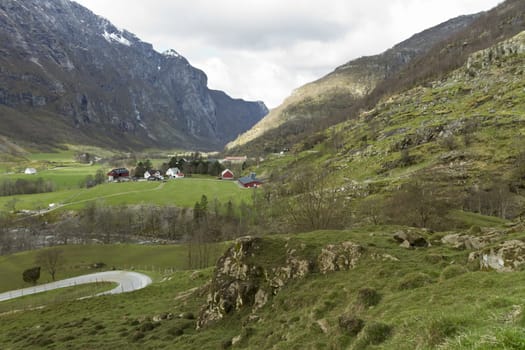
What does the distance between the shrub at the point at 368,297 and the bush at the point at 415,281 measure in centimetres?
178

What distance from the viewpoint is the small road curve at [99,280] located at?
75787 millimetres

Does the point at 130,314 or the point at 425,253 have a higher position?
the point at 425,253

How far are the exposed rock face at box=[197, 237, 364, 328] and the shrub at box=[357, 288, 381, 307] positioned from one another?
22.1ft

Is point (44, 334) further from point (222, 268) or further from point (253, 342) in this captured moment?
point (253, 342)

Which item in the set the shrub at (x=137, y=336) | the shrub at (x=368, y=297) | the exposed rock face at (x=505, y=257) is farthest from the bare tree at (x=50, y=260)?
the exposed rock face at (x=505, y=257)

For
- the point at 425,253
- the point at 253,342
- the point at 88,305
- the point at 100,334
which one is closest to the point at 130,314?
the point at 100,334

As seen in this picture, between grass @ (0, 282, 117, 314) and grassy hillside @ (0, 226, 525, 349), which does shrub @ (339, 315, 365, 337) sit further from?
grass @ (0, 282, 117, 314)

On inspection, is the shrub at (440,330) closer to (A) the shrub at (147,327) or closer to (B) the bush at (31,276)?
(A) the shrub at (147,327)

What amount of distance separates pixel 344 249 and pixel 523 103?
510ft

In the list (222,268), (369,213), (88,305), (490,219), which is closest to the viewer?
(222,268)

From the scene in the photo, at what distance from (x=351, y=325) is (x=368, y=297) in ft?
12.5

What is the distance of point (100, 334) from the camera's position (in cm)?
3722

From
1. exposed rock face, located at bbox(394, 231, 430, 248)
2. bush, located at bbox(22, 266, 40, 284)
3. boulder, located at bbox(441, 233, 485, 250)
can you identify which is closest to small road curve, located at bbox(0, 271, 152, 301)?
bush, located at bbox(22, 266, 40, 284)

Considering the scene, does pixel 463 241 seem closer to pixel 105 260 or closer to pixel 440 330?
pixel 440 330
